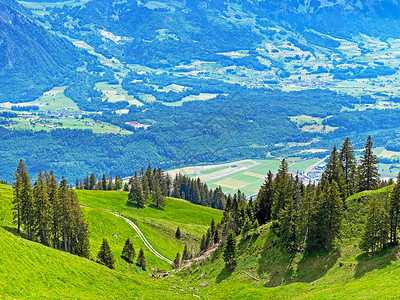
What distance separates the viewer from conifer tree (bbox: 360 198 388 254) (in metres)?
64.8

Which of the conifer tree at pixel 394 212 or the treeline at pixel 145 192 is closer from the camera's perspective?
the conifer tree at pixel 394 212

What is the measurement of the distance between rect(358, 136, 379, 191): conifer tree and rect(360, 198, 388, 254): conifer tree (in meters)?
26.2

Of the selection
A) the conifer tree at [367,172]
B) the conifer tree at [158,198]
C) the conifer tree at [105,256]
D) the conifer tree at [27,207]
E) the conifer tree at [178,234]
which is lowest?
the conifer tree at [178,234]

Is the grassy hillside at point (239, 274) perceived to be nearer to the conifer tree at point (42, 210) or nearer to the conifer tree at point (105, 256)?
the conifer tree at point (42, 210)

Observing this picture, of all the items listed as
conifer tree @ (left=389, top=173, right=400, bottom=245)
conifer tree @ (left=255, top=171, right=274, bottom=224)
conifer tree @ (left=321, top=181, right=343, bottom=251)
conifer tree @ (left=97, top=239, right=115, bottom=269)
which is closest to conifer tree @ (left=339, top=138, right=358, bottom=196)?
conifer tree @ (left=255, top=171, right=274, bottom=224)

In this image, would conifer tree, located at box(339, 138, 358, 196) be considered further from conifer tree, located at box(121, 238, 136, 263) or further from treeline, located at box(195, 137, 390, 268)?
conifer tree, located at box(121, 238, 136, 263)

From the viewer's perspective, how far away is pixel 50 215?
76.8m

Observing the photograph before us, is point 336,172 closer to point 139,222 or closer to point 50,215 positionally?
point 50,215

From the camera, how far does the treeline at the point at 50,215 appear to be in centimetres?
7581

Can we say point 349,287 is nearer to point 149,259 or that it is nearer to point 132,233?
point 149,259

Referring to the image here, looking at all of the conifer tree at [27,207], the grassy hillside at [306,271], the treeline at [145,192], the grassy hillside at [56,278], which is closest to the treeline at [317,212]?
the grassy hillside at [306,271]

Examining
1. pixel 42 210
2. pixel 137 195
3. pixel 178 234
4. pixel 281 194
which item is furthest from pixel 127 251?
pixel 137 195

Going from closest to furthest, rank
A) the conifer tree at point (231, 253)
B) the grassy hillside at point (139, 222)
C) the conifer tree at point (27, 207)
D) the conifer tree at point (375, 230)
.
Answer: the conifer tree at point (375, 230) → the conifer tree at point (27, 207) → the conifer tree at point (231, 253) → the grassy hillside at point (139, 222)

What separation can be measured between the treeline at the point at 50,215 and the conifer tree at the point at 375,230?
54203 millimetres
